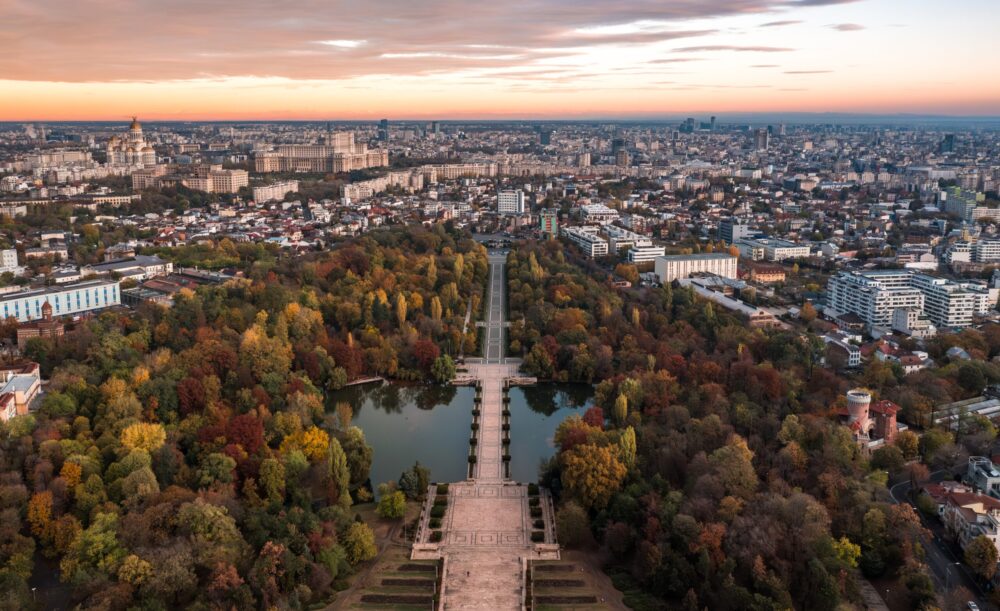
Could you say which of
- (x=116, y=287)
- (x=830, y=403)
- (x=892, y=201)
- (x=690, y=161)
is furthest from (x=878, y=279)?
→ (x=690, y=161)

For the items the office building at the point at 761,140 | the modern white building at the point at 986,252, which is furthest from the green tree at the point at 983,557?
the office building at the point at 761,140

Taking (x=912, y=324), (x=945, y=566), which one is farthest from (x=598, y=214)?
(x=945, y=566)

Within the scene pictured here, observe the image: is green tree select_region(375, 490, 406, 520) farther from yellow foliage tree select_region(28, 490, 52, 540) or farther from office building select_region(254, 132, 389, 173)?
office building select_region(254, 132, 389, 173)

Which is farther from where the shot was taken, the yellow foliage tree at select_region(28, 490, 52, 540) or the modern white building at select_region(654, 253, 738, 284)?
the modern white building at select_region(654, 253, 738, 284)

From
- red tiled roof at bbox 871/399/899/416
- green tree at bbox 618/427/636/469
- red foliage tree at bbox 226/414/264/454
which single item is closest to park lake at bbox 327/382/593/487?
green tree at bbox 618/427/636/469

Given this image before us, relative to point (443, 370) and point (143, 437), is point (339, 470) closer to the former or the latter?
point (143, 437)

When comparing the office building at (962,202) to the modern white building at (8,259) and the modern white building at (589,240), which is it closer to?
the modern white building at (589,240)
